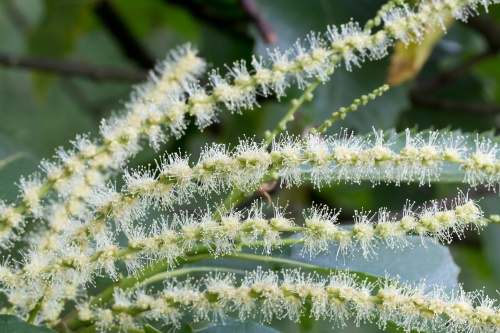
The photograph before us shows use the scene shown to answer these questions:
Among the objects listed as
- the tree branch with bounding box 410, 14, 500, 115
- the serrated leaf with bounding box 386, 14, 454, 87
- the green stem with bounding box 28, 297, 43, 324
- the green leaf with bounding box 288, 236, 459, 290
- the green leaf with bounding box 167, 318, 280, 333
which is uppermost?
the tree branch with bounding box 410, 14, 500, 115

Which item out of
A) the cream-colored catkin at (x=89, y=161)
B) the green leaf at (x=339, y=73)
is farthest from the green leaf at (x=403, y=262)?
the green leaf at (x=339, y=73)

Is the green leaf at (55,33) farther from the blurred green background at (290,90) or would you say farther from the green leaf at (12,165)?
the green leaf at (12,165)

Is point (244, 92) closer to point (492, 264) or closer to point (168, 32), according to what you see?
point (492, 264)

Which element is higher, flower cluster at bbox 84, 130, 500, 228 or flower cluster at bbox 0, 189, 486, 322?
flower cluster at bbox 84, 130, 500, 228

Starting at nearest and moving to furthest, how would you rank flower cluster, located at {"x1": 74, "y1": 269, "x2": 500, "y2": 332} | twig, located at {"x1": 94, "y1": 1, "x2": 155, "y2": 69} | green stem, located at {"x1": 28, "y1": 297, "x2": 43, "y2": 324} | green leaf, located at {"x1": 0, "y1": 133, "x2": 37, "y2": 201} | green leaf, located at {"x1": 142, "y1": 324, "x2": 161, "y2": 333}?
flower cluster, located at {"x1": 74, "y1": 269, "x2": 500, "y2": 332}, green leaf, located at {"x1": 142, "y1": 324, "x2": 161, "y2": 333}, green stem, located at {"x1": 28, "y1": 297, "x2": 43, "y2": 324}, green leaf, located at {"x1": 0, "y1": 133, "x2": 37, "y2": 201}, twig, located at {"x1": 94, "y1": 1, "x2": 155, "y2": 69}

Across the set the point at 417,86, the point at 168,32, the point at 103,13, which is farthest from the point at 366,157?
the point at 168,32

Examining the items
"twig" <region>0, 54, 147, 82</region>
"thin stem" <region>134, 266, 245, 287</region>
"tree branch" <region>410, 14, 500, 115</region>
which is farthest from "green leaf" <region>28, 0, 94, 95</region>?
"thin stem" <region>134, 266, 245, 287</region>

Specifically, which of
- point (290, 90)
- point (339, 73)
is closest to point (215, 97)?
point (290, 90)

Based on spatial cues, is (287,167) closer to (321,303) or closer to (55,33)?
(321,303)

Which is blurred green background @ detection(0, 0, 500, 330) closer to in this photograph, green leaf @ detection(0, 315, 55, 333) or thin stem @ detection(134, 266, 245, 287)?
thin stem @ detection(134, 266, 245, 287)
